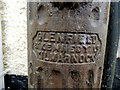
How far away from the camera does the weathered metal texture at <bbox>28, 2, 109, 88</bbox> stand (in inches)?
19.1

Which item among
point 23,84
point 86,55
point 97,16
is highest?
point 97,16

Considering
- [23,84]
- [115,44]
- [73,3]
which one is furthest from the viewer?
[23,84]

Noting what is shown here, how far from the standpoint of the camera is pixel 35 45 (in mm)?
545

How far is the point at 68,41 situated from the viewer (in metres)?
0.50

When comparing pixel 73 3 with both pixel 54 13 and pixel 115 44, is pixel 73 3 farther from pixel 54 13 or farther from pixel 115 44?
pixel 115 44

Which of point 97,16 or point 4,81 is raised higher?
point 97,16

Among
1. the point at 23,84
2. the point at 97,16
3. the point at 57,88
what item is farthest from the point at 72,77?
the point at 23,84

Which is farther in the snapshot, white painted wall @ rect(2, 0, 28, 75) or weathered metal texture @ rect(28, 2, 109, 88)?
white painted wall @ rect(2, 0, 28, 75)

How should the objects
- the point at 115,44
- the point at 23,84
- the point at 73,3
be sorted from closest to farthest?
the point at 73,3, the point at 115,44, the point at 23,84

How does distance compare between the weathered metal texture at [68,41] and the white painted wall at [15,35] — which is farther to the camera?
the white painted wall at [15,35]

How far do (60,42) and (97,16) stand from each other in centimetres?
13

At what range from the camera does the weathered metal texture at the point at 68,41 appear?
0.48 m

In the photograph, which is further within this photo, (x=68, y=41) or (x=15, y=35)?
(x=15, y=35)

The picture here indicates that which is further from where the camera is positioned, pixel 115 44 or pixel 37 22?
pixel 115 44
